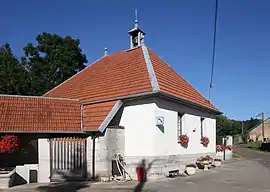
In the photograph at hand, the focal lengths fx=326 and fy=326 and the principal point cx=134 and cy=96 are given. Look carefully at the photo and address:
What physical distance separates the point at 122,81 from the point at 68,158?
500 cm

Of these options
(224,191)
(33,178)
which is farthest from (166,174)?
(33,178)

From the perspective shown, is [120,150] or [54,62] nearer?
[120,150]

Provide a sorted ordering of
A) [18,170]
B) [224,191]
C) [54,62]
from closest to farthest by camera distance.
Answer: [224,191], [18,170], [54,62]

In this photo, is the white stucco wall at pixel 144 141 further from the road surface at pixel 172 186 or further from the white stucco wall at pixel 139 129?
the road surface at pixel 172 186

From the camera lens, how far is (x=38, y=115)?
664 inches

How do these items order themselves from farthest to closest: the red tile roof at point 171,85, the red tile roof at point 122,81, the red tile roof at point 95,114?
the red tile roof at point 171,85
the red tile roof at point 122,81
the red tile roof at point 95,114

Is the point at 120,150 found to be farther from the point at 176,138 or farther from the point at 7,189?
the point at 7,189

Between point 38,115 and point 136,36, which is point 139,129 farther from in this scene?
point 136,36

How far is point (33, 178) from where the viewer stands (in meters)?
15.3

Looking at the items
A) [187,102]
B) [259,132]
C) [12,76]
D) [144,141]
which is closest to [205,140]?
[187,102]

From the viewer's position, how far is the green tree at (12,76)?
114 feet

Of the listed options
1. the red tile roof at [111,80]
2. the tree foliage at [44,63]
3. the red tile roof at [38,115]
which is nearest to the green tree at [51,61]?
the tree foliage at [44,63]

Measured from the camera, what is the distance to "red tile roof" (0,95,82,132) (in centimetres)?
1585

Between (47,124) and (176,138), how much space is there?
666cm
